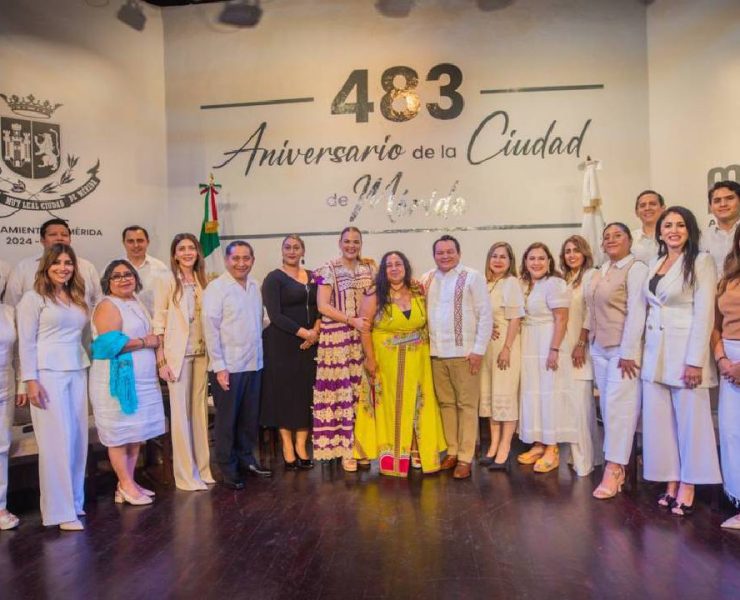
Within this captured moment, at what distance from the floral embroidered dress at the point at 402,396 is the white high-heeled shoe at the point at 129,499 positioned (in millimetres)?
1539

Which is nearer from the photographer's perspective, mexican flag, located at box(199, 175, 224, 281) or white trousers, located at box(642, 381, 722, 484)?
white trousers, located at box(642, 381, 722, 484)

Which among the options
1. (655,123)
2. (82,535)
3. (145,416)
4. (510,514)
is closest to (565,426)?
(510,514)

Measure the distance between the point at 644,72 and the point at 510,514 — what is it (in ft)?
15.9

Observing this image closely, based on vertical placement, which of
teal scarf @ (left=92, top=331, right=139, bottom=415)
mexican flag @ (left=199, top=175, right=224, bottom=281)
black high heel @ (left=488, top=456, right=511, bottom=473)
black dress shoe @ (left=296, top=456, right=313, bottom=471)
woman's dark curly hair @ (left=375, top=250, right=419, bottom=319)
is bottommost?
black high heel @ (left=488, top=456, right=511, bottom=473)

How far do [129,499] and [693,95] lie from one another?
19.8ft

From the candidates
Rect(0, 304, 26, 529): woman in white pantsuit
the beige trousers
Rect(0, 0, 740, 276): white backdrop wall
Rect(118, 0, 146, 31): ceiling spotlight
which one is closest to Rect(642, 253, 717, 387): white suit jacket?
the beige trousers

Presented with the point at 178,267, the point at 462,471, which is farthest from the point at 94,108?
the point at 462,471

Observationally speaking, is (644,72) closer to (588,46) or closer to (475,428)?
(588,46)

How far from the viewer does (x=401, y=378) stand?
4.07m

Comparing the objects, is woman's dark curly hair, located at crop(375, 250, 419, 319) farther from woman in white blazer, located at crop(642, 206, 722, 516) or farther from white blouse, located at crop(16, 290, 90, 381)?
white blouse, located at crop(16, 290, 90, 381)

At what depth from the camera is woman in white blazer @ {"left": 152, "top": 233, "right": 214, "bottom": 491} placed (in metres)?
3.91

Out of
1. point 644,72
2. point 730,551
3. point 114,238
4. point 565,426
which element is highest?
point 644,72

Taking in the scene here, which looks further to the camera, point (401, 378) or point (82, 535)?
point (401, 378)

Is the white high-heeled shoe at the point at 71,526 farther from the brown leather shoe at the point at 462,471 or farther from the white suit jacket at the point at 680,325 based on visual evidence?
the white suit jacket at the point at 680,325
